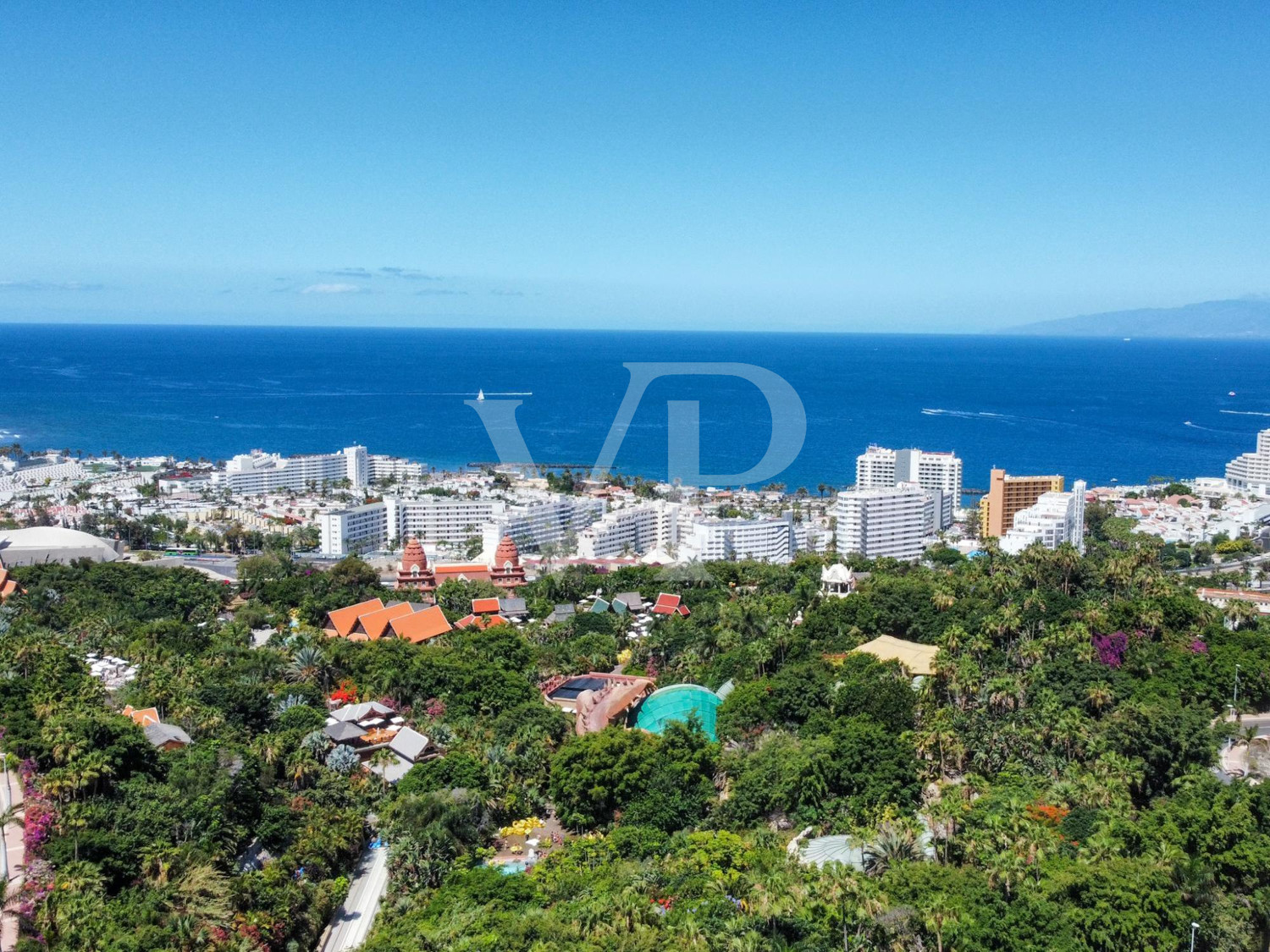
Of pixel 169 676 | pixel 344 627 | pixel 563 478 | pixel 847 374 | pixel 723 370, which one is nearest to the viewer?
pixel 169 676

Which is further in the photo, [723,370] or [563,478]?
[563,478]

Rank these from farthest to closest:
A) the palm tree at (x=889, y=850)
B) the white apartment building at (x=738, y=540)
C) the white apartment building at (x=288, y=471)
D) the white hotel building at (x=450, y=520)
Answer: the white apartment building at (x=288, y=471) → the white hotel building at (x=450, y=520) → the white apartment building at (x=738, y=540) → the palm tree at (x=889, y=850)

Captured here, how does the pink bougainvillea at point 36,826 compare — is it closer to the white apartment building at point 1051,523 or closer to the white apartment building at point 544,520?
the white apartment building at point 544,520

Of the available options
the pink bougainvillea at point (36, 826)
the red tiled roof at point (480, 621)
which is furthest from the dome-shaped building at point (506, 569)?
the pink bougainvillea at point (36, 826)

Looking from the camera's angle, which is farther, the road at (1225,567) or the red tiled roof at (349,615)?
the road at (1225,567)

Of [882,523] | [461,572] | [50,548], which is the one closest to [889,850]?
[461,572]

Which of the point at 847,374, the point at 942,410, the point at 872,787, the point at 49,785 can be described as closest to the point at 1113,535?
the point at 872,787

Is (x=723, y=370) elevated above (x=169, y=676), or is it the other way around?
(x=723, y=370)

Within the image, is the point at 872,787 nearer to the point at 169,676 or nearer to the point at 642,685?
the point at 642,685
